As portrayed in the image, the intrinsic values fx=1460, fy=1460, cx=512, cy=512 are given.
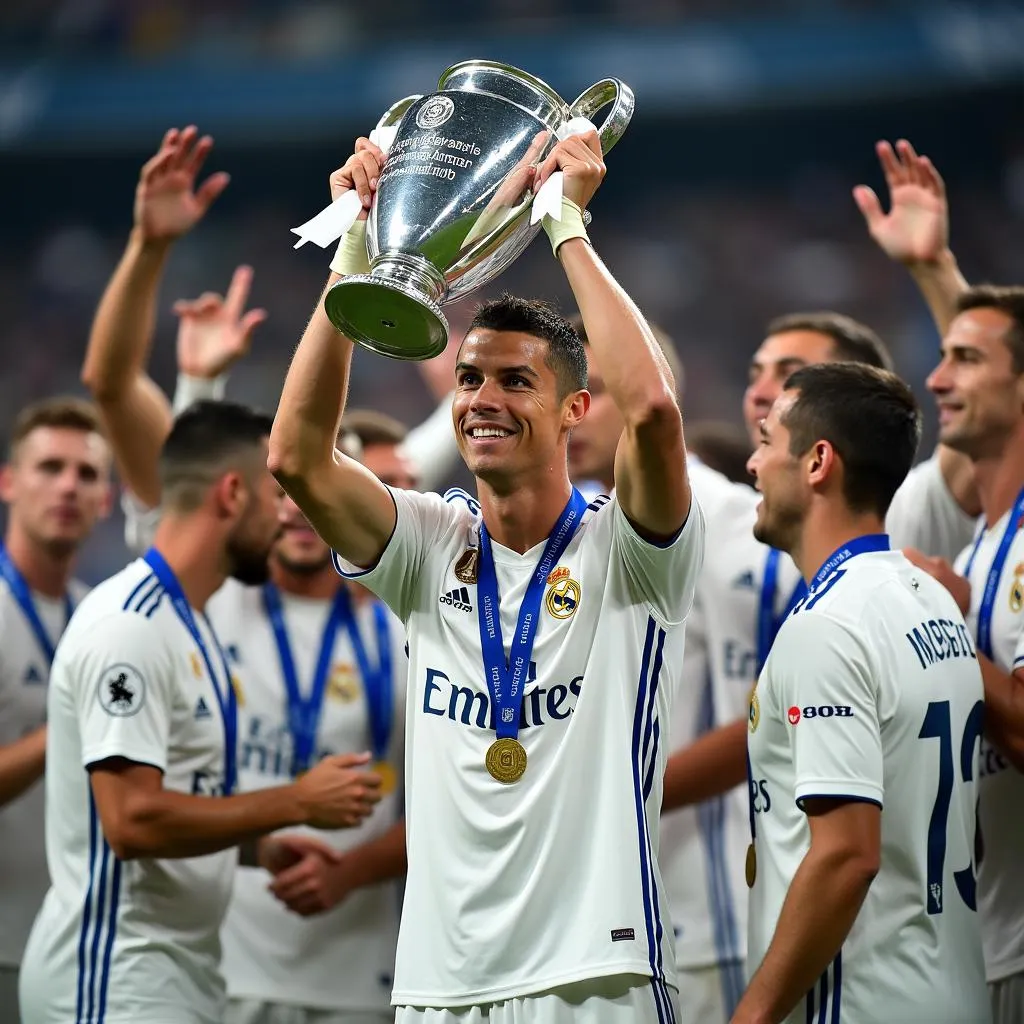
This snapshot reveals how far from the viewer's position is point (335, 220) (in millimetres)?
3000

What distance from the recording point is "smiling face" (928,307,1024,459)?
Answer: 4.17 meters

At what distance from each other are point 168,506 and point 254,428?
1.20ft

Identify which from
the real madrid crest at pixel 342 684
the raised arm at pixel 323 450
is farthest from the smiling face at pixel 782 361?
the raised arm at pixel 323 450

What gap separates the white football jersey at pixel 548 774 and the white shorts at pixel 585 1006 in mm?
30

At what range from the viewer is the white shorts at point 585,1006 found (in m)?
2.90

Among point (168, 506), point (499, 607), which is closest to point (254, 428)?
point (168, 506)

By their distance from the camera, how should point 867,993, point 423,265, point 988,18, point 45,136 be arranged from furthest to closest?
point 45,136, point 988,18, point 867,993, point 423,265

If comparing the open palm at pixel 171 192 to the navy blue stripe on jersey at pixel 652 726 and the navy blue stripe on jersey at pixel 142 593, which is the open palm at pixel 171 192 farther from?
the navy blue stripe on jersey at pixel 652 726

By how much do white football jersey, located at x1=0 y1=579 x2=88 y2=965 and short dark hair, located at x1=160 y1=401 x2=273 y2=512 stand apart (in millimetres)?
1156

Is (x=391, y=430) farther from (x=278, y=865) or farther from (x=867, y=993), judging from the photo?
(x=867, y=993)

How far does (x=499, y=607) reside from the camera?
321cm

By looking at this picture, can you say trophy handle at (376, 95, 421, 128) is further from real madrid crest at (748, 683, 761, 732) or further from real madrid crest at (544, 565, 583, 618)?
real madrid crest at (748, 683, 761, 732)

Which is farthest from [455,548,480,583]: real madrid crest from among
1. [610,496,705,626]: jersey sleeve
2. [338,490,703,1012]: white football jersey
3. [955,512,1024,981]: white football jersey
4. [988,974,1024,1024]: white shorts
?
[988,974,1024,1024]: white shorts

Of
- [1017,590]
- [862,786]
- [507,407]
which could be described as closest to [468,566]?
[507,407]
